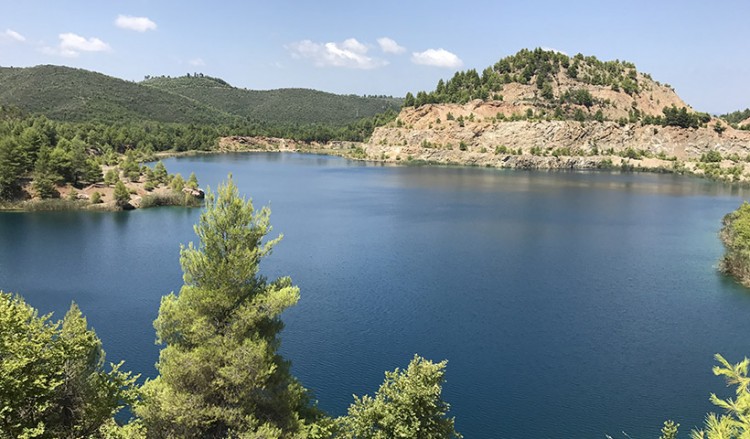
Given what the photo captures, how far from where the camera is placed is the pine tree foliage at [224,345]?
13.7m

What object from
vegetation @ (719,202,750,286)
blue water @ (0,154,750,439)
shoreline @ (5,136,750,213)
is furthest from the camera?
shoreline @ (5,136,750,213)

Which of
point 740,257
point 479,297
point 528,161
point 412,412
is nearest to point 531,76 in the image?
point 528,161

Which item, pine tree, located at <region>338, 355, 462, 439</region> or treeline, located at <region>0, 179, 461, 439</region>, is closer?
treeline, located at <region>0, 179, 461, 439</region>

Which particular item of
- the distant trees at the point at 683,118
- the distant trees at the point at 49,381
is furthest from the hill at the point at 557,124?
the distant trees at the point at 49,381

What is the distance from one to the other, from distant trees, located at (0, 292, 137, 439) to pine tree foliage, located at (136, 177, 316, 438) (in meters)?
2.19

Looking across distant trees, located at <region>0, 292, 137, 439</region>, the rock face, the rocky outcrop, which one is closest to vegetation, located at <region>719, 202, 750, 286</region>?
distant trees, located at <region>0, 292, 137, 439</region>

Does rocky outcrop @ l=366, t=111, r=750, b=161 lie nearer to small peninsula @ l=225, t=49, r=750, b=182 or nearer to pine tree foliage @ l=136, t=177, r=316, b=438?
small peninsula @ l=225, t=49, r=750, b=182

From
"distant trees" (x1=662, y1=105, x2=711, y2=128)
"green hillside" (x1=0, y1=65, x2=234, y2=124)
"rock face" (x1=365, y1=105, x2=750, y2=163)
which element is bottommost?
"rock face" (x1=365, y1=105, x2=750, y2=163)

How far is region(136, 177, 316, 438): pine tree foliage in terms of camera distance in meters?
13.7

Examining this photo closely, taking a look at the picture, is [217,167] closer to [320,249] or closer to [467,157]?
[467,157]

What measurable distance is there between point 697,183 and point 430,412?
396 feet

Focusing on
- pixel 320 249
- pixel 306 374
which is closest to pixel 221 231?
pixel 306 374

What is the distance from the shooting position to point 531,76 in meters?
166

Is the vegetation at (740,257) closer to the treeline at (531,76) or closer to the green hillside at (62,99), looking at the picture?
the treeline at (531,76)
